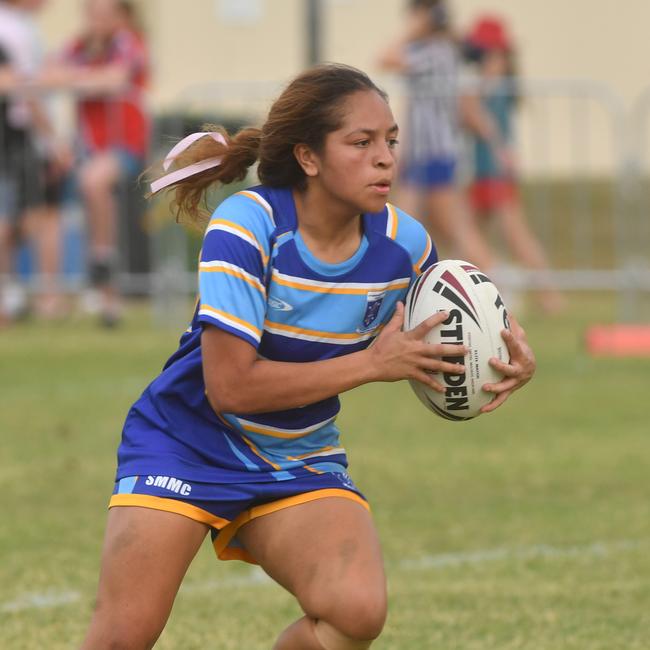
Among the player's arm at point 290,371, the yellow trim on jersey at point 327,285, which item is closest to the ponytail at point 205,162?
the yellow trim on jersey at point 327,285

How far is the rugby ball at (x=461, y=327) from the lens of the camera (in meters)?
4.10

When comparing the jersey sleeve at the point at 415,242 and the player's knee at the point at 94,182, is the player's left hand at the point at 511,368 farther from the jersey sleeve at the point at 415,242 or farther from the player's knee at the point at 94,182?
the player's knee at the point at 94,182

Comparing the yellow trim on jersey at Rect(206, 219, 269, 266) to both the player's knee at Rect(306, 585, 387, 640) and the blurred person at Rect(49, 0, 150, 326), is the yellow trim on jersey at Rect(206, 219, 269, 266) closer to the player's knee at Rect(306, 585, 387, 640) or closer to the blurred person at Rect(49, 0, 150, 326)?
the player's knee at Rect(306, 585, 387, 640)

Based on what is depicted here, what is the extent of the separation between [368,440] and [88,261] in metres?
4.53

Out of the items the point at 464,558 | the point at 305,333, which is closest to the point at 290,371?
the point at 305,333

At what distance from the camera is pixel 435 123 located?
12.4 m

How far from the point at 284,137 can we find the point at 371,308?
0.49 m

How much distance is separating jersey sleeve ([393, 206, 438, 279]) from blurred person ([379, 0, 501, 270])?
26.6ft

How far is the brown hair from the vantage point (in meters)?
4.04

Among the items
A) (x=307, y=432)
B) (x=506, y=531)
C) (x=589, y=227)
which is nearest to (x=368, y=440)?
(x=506, y=531)

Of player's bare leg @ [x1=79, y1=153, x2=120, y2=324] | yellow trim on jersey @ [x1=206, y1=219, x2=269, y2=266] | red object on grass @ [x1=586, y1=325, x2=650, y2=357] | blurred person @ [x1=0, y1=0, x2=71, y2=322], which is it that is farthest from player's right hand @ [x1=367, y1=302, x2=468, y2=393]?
blurred person @ [x1=0, y1=0, x2=71, y2=322]

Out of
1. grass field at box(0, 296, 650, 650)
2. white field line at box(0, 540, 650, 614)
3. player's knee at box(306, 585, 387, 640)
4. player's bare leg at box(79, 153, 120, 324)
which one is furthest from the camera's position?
player's bare leg at box(79, 153, 120, 324)

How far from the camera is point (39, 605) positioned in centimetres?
548

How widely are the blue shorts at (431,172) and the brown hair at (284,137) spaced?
8167 mm
